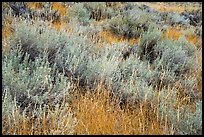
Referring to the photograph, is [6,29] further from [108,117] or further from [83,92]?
[108,117]

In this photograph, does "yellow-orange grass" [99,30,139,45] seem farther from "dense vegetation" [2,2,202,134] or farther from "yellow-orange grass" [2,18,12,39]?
"yellow-orange grass" [2,18,12,39]

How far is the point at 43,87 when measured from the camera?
3100 millimetres

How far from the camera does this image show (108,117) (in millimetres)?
3174

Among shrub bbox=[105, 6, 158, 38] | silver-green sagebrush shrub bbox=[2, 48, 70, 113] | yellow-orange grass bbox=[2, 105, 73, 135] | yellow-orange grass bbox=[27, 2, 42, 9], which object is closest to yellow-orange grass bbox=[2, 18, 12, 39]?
silver-green sagebrush shrub bbox=[2, 48, 70, 113]

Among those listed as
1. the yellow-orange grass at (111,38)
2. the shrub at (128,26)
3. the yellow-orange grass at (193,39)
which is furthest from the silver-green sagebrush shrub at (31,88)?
the yellow-orange grass at (193,39)

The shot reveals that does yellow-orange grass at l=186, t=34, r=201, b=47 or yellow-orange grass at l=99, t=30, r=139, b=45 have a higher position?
yellow-orange grass at l=99, t=30, r=139, b=45

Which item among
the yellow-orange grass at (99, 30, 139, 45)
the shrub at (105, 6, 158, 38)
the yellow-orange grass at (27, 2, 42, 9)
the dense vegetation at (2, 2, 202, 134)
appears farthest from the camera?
the yellow-orange grass at (27, 2, 42, 9)

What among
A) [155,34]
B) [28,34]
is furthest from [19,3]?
[28,34]

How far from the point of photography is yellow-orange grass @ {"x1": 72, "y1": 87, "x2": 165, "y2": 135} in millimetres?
2957

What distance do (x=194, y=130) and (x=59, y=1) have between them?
7905 mm

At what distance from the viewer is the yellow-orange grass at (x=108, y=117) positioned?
296 centimetres

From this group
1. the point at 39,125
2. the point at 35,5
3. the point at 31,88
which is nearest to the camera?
the point at 39,125

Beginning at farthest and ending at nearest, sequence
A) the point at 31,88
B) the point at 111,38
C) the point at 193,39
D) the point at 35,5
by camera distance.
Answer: the point at 35,5, the point at 193,39, the point at 111,38, the point at 31,88

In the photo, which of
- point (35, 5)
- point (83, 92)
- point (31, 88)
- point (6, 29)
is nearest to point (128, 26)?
point (35, 5)
